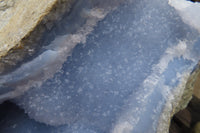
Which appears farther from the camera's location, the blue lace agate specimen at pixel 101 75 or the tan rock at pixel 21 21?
the blue lace agate specimen at pixel 101 75

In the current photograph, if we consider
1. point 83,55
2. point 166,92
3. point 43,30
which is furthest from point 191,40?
point 43,30

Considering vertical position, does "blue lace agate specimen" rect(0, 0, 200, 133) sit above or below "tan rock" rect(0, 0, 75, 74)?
below

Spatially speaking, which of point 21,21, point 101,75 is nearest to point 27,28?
point 21,21

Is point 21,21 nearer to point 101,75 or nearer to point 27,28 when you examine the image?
point 27,28

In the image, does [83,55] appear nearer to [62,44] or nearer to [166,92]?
[62,44]

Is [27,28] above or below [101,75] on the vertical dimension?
above

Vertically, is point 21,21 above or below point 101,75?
above

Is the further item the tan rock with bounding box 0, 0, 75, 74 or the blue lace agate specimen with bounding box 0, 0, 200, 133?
the blue lace agate specimen with bounding box 0, 0, 200, 133

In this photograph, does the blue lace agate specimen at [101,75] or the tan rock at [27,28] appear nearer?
the tan rock at [27,28]

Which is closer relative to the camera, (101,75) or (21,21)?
(21,21)

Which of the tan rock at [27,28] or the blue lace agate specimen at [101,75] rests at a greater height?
the tan rock at [27,28]

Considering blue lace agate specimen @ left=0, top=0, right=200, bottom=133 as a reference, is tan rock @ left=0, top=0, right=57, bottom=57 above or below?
above

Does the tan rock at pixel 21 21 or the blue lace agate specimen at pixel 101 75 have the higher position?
the tan rock at pixel 21 21
